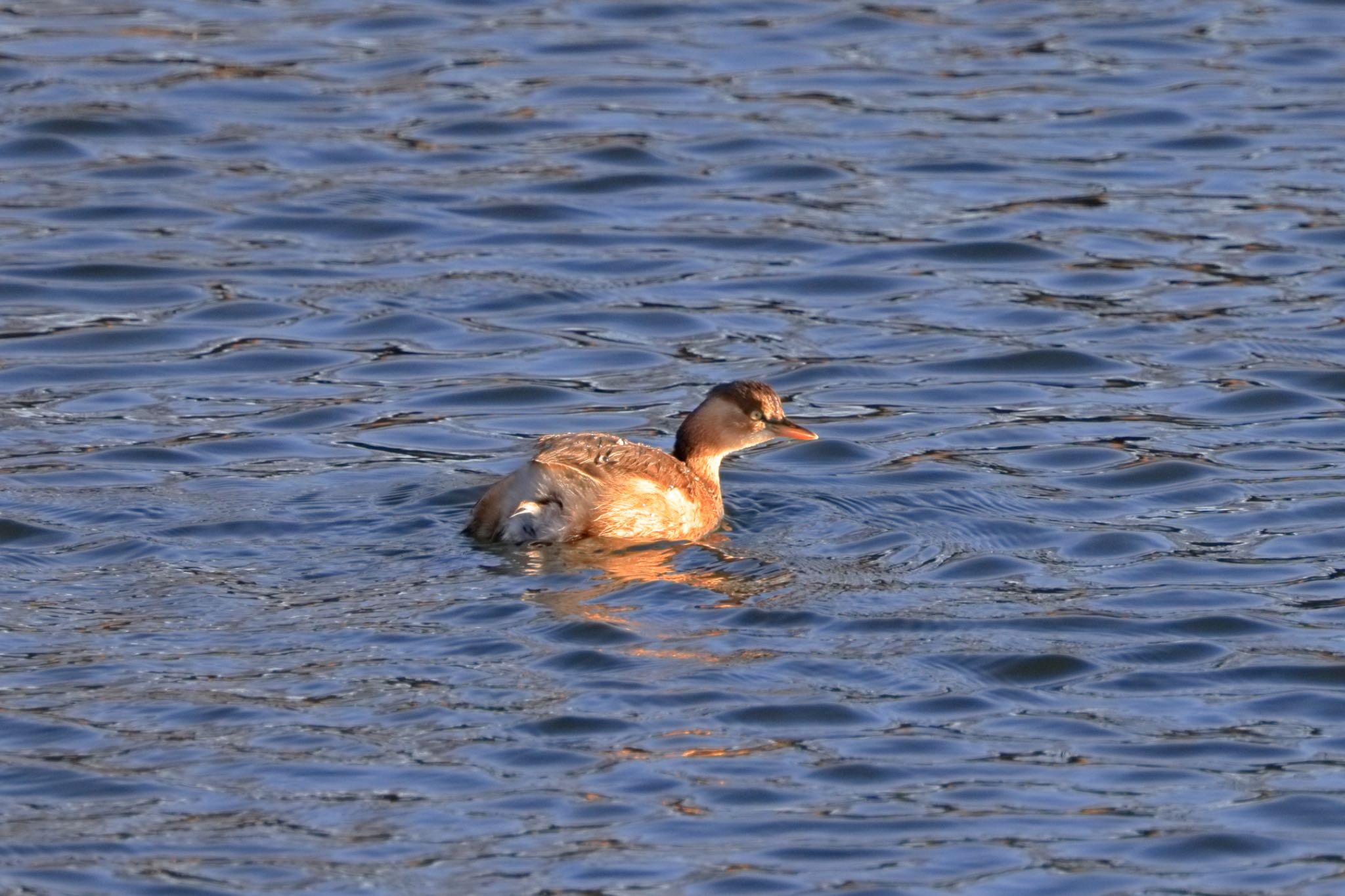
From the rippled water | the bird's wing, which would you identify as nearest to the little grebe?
the bird's wing

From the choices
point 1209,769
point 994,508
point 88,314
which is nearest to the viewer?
point 1209,769

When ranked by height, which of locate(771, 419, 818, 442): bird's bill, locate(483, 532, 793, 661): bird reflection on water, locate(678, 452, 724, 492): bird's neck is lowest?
locate(483, 532, 793, 661): bird reflection on water

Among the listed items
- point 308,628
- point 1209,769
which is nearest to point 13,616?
point 308,628

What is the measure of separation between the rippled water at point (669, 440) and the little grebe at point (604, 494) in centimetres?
15

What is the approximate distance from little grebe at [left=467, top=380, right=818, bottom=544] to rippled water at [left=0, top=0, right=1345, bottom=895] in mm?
146

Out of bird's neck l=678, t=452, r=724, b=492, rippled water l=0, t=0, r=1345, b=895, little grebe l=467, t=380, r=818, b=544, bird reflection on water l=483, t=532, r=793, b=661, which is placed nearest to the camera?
rippled water l=0, t=0, r=1345, b=895

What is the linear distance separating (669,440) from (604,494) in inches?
77.2

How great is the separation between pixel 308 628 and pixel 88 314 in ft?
17.9

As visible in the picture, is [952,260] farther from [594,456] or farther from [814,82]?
[594,456]

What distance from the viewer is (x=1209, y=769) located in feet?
26.3

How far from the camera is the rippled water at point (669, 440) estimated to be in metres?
Answer: 7.58

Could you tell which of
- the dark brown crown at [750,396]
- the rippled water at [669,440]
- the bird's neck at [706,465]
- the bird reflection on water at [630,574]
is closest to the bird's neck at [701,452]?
the bird's neck at [706,465]

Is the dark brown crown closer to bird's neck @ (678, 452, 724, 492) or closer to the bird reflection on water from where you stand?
bird's neck @ (678, 452, 724, 492)

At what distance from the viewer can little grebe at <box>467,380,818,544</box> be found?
10.1m
